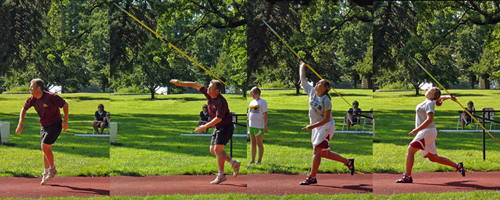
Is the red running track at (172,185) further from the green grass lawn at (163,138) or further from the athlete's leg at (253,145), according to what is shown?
the athlete's leg at (253,145)

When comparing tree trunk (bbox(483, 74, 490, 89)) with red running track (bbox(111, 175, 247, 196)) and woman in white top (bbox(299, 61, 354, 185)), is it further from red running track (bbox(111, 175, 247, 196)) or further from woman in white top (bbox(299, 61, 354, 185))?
red running track (bbox(111, 175, 247, 196))

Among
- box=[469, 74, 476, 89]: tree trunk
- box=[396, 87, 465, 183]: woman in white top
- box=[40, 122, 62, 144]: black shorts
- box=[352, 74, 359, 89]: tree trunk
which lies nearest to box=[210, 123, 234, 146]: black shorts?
box=[352, 74, 359, 89]: tree trunk

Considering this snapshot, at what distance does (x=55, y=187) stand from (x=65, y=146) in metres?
4.00

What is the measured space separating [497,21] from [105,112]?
30.6 ft

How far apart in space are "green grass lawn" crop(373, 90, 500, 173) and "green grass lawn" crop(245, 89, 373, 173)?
340 mm

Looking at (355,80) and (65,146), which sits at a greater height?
(355,80)

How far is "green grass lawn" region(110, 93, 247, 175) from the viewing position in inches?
357

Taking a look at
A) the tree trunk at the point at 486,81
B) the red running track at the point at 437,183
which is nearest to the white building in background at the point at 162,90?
the red running track at the point at 437,183

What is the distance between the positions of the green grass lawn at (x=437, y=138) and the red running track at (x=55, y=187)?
494 cm

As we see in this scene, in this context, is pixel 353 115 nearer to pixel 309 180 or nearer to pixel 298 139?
pixel 298 139

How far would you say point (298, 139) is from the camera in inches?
395

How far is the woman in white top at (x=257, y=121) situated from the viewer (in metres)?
8.49

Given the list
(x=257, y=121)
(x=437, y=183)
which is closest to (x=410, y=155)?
(x=437, y=183)

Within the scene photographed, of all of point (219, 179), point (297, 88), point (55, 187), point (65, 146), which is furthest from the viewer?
point (65, 146)
